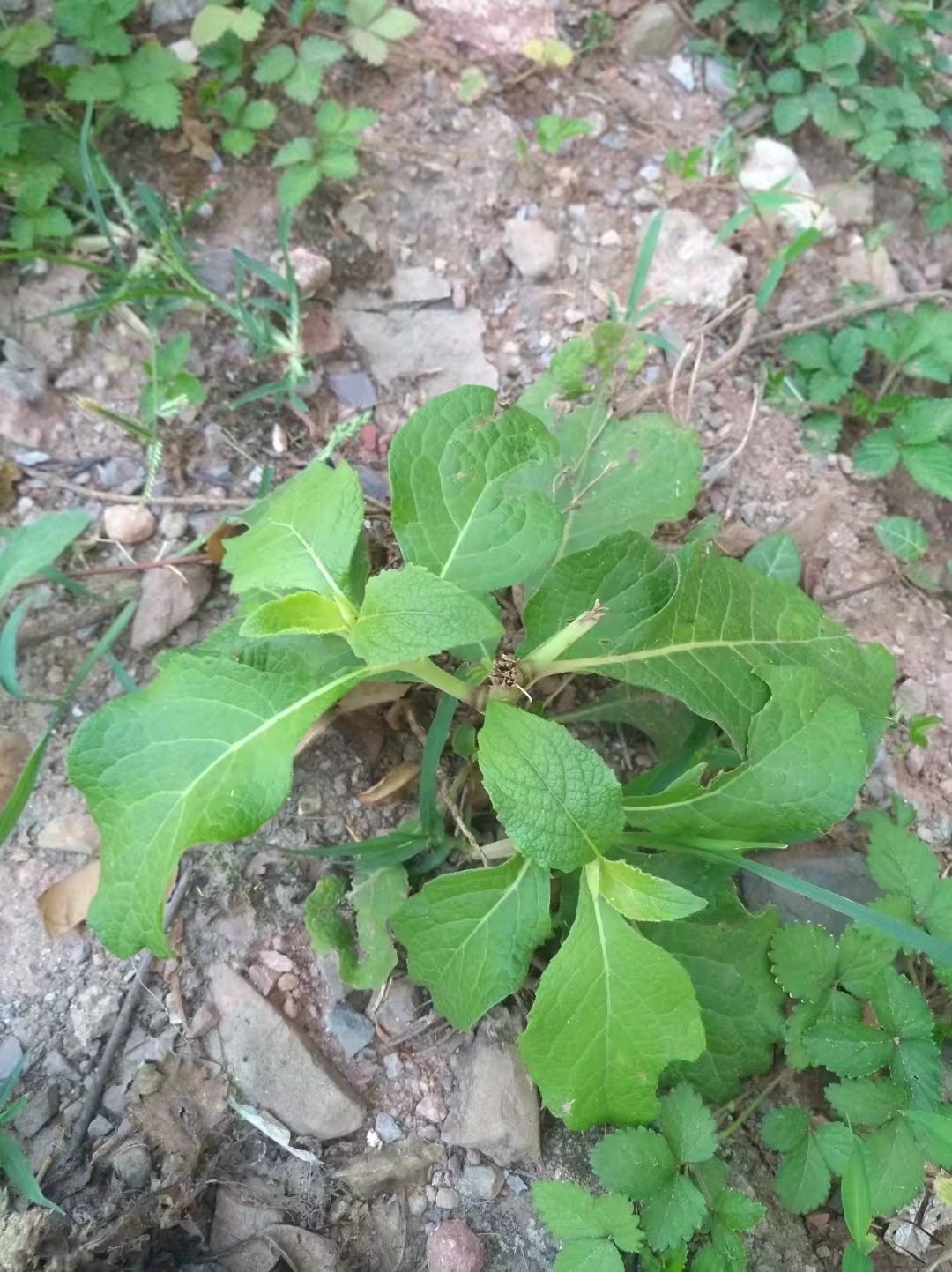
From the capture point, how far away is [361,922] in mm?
1899

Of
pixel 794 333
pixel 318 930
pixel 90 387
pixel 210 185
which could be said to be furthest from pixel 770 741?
pixel 210 185

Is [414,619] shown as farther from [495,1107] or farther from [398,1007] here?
[495,1107]

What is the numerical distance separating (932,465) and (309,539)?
1.66m

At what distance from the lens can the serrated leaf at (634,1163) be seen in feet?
5.42

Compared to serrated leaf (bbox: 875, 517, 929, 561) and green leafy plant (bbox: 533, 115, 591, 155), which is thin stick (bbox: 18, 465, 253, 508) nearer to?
green leafy plant (bbox: 533, 115, 591, 155)

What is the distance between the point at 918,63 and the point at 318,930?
123 inches

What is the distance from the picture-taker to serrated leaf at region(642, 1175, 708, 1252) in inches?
63.9

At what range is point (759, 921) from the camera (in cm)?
184

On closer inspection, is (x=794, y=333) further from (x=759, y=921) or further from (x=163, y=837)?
(x=163, y=837)

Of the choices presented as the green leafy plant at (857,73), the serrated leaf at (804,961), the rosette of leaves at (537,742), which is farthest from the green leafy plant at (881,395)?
the serrated leaf at (804,961)

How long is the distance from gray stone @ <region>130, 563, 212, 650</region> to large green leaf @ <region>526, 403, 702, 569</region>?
85cm

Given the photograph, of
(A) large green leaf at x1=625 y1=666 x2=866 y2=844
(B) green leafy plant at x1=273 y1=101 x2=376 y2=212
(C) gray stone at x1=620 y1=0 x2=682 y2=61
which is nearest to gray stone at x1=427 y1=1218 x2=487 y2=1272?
(A) large green leaf at x1=625 y1=666 x2=866 y2=844

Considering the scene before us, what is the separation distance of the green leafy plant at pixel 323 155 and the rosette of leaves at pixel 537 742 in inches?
37.3

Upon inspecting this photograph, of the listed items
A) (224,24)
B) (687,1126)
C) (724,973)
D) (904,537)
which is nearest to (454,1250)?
(687,1126)
